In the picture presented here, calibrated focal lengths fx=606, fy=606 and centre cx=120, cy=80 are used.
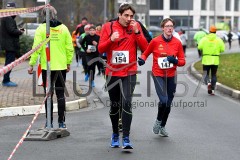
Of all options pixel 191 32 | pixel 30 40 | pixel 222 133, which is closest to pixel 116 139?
pixel 222 133

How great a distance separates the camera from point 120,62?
324 inches

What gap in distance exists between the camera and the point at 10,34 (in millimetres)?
15320

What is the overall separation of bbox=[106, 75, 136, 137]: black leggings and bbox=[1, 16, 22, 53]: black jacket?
7274 millimetres

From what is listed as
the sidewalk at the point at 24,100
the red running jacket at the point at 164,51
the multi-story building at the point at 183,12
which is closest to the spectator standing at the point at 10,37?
the sidewalk at the point at 24,100

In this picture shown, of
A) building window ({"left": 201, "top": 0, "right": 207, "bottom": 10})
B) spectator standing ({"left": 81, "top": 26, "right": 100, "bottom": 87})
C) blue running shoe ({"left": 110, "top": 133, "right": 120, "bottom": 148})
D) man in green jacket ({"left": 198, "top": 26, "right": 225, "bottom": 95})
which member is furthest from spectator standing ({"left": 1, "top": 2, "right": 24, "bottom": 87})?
building window ({"left": 201, "top": 0, "right": 207, "bottom": 10})

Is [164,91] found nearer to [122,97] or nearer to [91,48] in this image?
[122,97]

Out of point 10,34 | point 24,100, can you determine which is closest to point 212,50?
point 10,34

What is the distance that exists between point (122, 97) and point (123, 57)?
0.55 meters

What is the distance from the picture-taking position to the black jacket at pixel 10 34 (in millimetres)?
15141

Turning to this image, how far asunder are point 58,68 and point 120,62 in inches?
57.7

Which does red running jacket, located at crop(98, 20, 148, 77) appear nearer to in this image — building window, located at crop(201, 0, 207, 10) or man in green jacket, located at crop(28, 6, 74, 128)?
man in green jacket, located at crop(28, 6, 74, 128)

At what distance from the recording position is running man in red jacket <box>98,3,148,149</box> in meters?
8.20

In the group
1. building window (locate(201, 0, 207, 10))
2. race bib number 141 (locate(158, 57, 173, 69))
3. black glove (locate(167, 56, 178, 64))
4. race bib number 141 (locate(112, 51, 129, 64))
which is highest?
building window (locate(201, 0, 207, 10))

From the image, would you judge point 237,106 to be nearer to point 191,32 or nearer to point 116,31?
point 116,31
